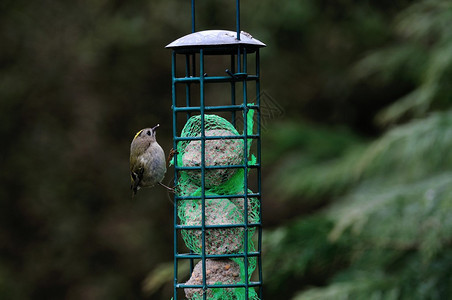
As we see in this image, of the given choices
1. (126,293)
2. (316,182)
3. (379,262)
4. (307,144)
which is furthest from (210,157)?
(126,293)

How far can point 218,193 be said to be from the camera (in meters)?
4.68

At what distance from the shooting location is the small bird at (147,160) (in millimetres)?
5227

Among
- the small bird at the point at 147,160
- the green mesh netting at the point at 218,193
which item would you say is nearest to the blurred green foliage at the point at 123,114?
the small bird at the point at 147,160

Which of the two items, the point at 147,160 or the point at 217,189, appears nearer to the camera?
the point at 217,189

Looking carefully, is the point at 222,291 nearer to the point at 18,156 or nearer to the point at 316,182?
the point at 316,182

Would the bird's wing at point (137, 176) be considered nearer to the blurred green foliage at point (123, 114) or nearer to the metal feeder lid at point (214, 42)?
the metal feeder lid at point (214, 42)

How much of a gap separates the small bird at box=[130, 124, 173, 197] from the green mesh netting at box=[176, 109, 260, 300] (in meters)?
0.49

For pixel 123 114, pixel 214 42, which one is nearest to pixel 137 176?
pixel 214 42

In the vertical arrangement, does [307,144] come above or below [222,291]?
above

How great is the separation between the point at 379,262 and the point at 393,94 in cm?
468

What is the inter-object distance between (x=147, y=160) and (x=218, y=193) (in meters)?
0.80

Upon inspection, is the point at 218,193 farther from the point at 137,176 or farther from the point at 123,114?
the point at 123,114

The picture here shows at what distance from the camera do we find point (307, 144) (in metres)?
9.75

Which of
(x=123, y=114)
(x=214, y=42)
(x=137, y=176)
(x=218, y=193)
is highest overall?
(x=123, y=114)
